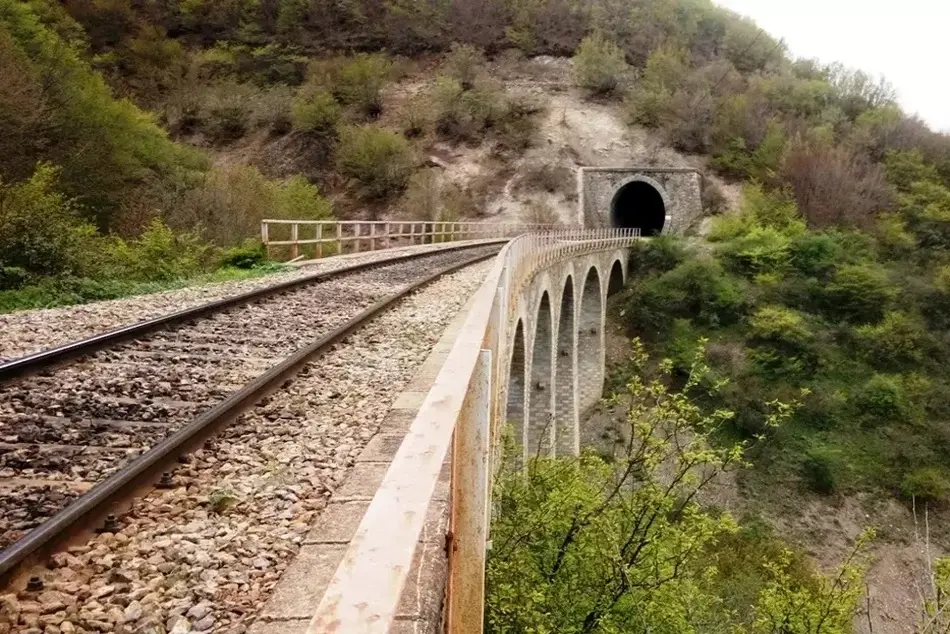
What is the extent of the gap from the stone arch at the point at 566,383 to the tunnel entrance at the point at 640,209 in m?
23.2

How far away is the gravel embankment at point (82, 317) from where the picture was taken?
5743mm

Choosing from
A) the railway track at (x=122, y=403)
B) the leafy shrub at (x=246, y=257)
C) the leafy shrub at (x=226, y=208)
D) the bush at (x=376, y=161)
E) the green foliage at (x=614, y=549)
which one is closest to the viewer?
the railway track at (x=122, y=403)

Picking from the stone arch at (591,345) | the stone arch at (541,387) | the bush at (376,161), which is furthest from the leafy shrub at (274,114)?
the stone arch at (541,387)

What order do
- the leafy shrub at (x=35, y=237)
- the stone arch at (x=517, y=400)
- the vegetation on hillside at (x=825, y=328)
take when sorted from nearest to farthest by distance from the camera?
1. the leafy shrub at (x=35, y=237)
2. the stone arch at (x=517, y=400)
3. the vegetation on hillside at (x=825, y=328)

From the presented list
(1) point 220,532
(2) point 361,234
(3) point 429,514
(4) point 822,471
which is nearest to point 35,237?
(1) point 220,532

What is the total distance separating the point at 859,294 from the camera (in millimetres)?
28969

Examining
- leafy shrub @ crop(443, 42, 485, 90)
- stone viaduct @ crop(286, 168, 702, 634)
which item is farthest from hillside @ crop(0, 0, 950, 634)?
stone viaduct @ crop(286, 168, 702, 634)

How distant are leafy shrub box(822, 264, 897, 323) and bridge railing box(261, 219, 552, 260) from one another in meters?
15.0

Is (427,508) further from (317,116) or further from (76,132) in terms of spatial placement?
(317,116)

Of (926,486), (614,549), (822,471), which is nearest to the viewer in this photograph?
(614,549)

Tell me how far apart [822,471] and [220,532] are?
82.6 feet

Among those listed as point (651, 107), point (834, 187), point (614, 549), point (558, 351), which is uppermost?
point (651, 107)

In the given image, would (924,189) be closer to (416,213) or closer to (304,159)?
(416,213)

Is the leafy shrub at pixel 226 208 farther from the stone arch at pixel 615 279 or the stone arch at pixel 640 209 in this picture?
the stone arch at pixel 640 209
